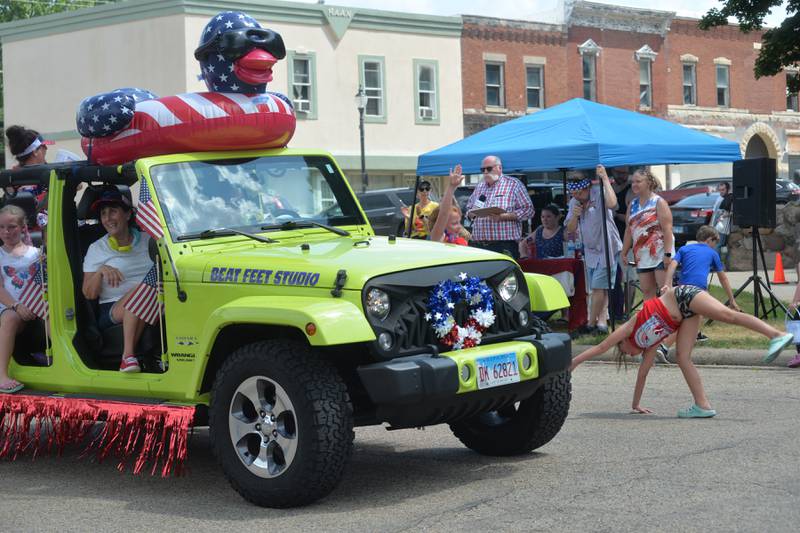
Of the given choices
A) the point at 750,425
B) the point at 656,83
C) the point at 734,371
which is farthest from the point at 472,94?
the point at 750,425

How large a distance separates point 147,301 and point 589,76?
142 ft

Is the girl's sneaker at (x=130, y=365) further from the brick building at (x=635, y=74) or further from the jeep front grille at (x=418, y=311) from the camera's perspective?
the brick building at (x=635, y=74)

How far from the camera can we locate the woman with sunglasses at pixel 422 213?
17453 mm

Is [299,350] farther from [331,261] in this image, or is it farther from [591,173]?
[591,173]

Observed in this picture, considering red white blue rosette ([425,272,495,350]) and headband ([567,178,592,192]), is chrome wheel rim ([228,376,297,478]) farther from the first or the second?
headband ([567,178,592,192])

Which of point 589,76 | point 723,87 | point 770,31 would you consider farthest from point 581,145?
point 723,87

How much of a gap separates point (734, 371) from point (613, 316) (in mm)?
2436

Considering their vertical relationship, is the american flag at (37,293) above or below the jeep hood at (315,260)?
below

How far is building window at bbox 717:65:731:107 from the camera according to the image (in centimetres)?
5394

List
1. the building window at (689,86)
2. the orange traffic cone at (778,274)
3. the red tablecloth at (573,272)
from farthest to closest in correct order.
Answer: the building window at (689,86) → the orange traffic cone at (778,274) → the red tablecloth at (573,272)

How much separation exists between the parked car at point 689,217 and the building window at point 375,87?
635 inches

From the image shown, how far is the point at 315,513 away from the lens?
251 inches

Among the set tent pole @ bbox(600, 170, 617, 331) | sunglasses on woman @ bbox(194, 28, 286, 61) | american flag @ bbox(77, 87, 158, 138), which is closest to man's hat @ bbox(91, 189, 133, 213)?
american flag @ bbox(77, 87, 158, 138)

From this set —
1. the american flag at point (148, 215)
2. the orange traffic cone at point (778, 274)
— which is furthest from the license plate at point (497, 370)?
the orange traffic cone at point (778, 274)
